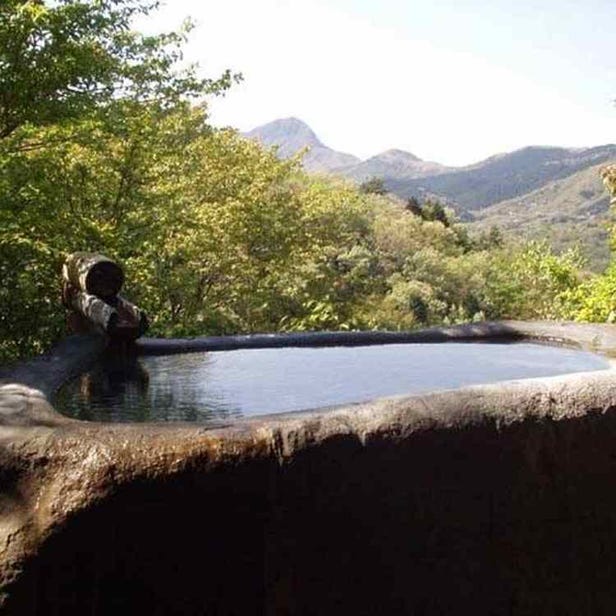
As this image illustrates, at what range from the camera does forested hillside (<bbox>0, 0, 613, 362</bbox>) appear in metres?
7.00

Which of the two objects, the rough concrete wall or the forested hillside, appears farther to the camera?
the forested hillside

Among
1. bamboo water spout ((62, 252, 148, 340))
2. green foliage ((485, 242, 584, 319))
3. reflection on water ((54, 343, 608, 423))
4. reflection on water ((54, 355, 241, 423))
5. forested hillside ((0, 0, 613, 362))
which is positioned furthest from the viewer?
green foliage ((485, 242, 584, 319))

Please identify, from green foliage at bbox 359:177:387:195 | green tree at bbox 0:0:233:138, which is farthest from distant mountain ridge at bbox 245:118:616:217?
green tree at bbox 0:0:233:138

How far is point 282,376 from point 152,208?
502 cm

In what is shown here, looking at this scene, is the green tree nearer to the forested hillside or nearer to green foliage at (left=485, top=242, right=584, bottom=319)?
the forested hillside

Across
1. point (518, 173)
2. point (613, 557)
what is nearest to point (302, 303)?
point (613, 557)

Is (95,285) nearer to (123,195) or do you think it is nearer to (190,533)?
(190,533)

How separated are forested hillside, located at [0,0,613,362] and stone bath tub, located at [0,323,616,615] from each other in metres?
4.36

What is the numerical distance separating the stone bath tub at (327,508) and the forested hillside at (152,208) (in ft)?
14.3

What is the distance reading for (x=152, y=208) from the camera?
9656mm

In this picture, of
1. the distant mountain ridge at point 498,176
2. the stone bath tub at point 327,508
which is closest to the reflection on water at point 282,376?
the stone bath tub at point 327,508

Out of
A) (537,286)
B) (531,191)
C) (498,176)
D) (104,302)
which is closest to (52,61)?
(104,302)

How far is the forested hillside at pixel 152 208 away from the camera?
7.00 metres

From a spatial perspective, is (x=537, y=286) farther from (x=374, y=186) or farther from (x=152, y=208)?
(x=374, y=186)
